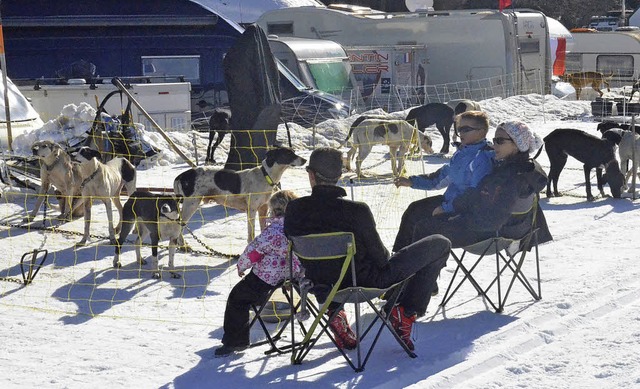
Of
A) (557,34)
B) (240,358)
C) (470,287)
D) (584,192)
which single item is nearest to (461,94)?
(557,34)

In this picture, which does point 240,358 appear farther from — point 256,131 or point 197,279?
point 256,131

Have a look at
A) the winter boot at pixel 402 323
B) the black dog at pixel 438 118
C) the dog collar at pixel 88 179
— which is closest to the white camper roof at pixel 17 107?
the dog collar at pixel 88 179

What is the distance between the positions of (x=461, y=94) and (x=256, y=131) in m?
10.6

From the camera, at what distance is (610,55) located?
28.0 meters

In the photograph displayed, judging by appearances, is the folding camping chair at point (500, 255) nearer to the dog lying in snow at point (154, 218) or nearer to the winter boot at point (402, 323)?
the winter boot at point (402, 323)

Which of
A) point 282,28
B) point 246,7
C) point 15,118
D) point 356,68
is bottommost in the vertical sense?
point 15,118

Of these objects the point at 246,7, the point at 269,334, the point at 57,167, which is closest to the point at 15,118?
the point at 57,167

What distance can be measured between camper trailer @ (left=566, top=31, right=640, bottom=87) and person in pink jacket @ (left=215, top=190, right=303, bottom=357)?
22880 mm

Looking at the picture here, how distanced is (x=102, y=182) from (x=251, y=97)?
8.42ft

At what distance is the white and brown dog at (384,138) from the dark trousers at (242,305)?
6.97 m

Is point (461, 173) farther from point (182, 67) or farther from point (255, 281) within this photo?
point (182, 67)

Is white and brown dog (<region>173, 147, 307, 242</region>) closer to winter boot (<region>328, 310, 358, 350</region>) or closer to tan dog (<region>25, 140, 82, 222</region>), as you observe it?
tan dog (<region>25, 140, 82, 222</region>)

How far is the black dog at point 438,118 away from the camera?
563 inches

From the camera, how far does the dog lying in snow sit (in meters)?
7.54
